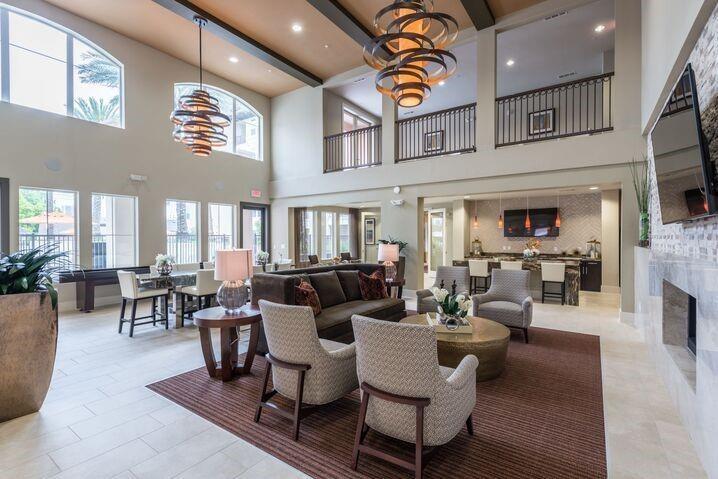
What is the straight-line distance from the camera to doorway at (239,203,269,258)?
33.0ft

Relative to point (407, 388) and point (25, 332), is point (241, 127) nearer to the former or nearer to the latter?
point (25, 332)

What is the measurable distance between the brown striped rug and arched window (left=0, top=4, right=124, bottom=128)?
6285mm

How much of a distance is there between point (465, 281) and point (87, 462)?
515 centimetres

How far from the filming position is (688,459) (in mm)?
2229

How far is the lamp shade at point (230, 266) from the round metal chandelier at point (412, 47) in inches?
105

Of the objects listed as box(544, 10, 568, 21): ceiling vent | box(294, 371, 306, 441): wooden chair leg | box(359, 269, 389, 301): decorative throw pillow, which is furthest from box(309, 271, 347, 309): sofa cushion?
box(544, 10, 568, 21): ceiling vent

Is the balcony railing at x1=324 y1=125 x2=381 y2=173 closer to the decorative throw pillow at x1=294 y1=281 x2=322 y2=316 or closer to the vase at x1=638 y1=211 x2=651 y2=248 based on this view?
the decorative throw pillow at x1=294 y1=281 x2=322 y2=316

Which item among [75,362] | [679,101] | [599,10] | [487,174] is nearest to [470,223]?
[487,174]

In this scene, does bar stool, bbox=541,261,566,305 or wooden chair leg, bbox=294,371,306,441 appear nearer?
wooden chair leg, bbox=294,371,306,441

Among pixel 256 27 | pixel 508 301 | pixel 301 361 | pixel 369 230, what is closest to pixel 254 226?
pixel 369 230

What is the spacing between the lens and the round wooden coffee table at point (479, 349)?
10.9 ft

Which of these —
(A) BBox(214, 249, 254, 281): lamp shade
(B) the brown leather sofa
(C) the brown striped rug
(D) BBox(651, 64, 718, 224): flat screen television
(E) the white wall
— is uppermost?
(E) the white wall

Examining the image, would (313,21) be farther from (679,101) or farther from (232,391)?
(232,391)

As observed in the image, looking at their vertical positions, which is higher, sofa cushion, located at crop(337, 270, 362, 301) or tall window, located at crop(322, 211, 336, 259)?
tall window, located at crop(322, 211, 336, 259)
